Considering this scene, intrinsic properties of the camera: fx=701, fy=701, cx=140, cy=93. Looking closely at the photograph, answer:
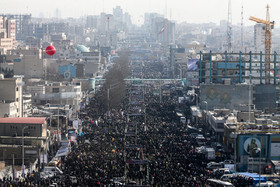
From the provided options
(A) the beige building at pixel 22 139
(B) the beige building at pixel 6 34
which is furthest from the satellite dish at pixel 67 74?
(A) the beige building at pixel 22 139

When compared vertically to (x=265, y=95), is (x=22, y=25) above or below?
above

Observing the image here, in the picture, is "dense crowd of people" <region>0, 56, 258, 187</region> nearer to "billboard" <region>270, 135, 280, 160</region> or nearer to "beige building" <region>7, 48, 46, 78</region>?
"billboard" <region>270, 135, 280, 160</region>

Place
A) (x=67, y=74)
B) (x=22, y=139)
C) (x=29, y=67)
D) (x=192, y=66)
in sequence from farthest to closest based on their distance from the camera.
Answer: (x=67, y=74) → (x=29, y=67) → (x=192, y=66) → (x=22, y=139)

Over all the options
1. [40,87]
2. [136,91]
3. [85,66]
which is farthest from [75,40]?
[40,87]

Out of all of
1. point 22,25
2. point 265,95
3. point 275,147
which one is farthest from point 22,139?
point 22,25

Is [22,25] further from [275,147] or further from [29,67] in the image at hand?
[275,147]

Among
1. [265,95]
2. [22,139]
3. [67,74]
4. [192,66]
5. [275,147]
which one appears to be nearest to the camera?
[22,139]
